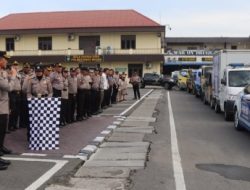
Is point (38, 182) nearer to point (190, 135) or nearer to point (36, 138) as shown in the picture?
point (36, 138)

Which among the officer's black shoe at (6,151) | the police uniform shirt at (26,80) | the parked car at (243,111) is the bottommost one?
the officer's black shoe at (6,151)

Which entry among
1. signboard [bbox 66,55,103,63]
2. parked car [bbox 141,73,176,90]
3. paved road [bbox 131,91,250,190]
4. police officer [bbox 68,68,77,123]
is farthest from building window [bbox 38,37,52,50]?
paved road [bbox 131,91,250,190]

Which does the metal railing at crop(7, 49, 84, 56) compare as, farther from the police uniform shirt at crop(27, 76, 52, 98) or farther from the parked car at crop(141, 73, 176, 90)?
the police uniform shirt at crop(27, 76, 52, 98)

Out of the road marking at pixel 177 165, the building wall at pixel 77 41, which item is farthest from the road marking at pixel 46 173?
the building wall at pixel 77 41

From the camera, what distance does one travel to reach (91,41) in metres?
60.4

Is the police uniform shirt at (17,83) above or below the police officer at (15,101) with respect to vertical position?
above

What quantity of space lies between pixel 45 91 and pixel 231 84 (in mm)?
8663

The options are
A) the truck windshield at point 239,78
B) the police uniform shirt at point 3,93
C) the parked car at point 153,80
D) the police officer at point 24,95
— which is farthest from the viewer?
the parked car at point 153,80

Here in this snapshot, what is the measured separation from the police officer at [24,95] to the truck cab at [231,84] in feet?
23.3

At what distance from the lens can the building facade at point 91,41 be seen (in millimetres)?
58938

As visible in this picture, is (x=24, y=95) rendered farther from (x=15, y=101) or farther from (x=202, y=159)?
(x=202, y=159)

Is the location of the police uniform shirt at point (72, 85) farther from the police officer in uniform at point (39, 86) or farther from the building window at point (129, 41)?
the building window at point (129, 41)

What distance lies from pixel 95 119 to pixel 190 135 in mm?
5183

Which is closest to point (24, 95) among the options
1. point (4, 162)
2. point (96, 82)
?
point (4, 162)
